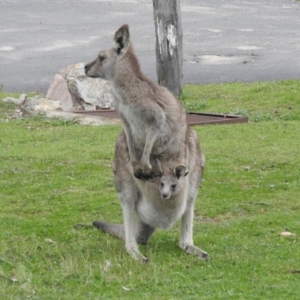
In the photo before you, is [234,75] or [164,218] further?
[234,75]

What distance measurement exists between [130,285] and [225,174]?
11.5 feet

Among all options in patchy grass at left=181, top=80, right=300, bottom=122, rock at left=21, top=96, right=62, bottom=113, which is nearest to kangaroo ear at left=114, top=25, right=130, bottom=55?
patchy grass at left=181, top=80, right=300, bottom=122

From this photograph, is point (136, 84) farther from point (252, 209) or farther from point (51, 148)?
point (51, 148)

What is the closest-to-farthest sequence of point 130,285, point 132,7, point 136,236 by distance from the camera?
point 130,285, point 136,236, point 132,7

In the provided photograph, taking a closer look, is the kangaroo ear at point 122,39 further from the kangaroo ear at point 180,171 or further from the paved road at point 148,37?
the paved road at point 148,37

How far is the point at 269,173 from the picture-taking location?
8.71m

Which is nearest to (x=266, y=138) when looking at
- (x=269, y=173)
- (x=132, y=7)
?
(x=269, y=173)

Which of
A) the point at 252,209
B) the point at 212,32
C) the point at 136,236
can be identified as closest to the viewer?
the point at 136,236

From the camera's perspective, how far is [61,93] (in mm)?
12906

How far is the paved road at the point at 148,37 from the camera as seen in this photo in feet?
52.8

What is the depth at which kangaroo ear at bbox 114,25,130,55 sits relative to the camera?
6.12m

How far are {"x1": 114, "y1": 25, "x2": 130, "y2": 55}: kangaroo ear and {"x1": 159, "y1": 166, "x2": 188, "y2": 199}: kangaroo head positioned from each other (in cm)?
93

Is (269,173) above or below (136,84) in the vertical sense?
below

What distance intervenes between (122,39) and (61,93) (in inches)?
269
